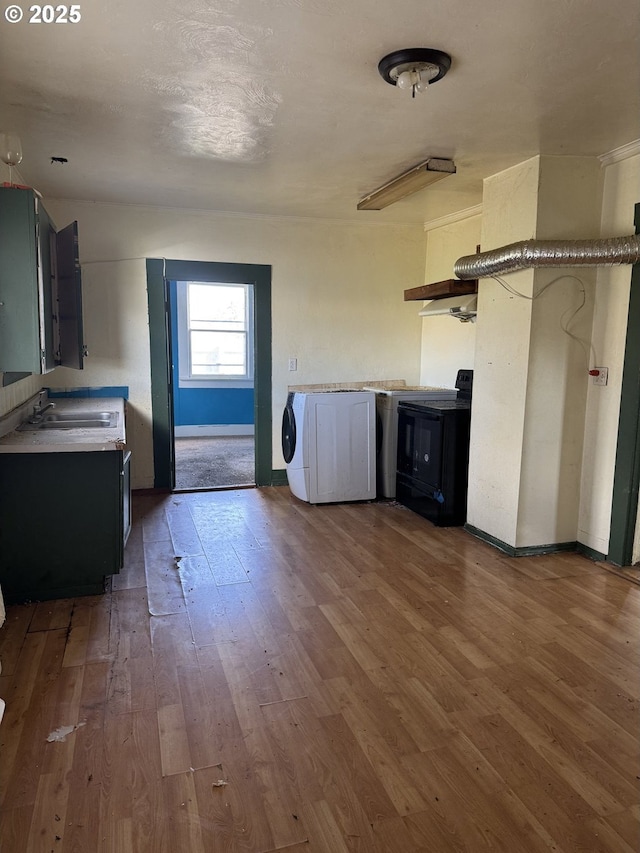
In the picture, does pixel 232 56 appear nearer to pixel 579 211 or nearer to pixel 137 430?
A: pixel 579 211

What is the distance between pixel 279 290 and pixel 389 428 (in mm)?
1640

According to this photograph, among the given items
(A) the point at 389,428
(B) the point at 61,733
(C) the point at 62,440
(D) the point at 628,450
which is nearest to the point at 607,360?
(D) the point at 628,450

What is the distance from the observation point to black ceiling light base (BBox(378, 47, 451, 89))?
2146 mm

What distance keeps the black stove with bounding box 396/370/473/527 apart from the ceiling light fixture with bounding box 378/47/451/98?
2.31 metres

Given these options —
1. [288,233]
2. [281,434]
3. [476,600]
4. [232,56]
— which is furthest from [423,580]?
[288,233]

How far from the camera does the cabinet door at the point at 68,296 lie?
11.3 feet

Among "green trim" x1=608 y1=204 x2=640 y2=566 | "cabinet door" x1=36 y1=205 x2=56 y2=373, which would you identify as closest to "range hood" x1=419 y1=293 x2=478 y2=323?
"green trim" x1=608 y1=204 x2=640 y2=566

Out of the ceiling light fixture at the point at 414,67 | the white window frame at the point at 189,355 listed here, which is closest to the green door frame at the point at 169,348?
the white window frame at the point at 189,355

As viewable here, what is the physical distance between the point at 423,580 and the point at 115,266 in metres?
3.58

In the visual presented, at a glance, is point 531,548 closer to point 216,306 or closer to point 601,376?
point 601,376

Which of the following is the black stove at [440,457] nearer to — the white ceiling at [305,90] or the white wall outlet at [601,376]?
the white wall outlet at [601,376]

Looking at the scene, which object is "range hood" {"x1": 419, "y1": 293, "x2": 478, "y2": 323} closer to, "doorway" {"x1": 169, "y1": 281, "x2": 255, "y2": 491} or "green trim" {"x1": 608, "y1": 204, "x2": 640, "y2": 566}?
"green trim" {"x1": 608, "y1": 204, "x2": 640, "y2": 566}

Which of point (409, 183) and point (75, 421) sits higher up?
point (409, 183)

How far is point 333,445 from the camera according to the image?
4691 mm
